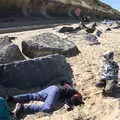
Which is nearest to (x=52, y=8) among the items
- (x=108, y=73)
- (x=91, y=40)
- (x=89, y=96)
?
(x=91, y=40)

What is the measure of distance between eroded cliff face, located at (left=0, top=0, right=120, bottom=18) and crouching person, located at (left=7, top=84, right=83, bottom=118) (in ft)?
68.0

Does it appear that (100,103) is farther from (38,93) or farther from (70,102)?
(38,93)

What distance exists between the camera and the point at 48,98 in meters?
7.98

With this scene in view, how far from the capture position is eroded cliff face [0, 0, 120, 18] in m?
29.9

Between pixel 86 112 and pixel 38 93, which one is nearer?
pixel 86 112

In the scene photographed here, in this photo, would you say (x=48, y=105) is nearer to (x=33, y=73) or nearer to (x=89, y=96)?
(x=89, y=96)

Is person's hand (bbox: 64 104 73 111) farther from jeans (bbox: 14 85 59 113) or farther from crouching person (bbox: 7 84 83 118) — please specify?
jeans (bbox: 14 85 59 113)

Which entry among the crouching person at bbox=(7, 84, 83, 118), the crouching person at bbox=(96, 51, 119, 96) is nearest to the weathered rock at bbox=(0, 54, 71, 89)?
the crouching person at bbox=(7, 84, 83, 118)

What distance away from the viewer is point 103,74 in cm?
930

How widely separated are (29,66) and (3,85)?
2.68 feet

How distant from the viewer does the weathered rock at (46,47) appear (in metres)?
12.5

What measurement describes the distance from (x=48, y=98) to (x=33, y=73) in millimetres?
1628

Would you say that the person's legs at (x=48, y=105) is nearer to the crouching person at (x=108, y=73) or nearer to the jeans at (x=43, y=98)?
the jeans at (x=43, y=98)

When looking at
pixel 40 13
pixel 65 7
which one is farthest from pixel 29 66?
pixel 65 7
